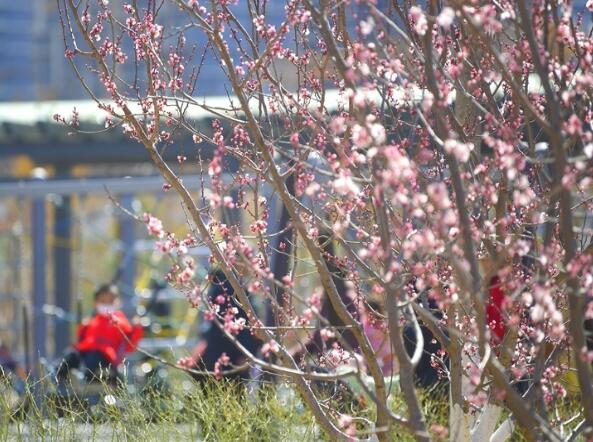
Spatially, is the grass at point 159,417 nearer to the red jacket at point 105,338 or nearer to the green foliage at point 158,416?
the green foliage at point 158,416

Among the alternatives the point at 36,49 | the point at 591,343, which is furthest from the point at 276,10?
the point at 591,343

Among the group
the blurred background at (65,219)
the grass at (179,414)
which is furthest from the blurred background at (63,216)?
the grass at (179,414)

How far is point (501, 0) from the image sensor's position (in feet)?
11.8

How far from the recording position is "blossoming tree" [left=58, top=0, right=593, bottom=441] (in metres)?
2.81

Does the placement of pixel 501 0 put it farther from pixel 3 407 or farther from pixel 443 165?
pixel 3 407

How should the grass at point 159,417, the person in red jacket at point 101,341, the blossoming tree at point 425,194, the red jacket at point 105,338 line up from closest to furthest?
the blossoming tree at point 425,194 < the grass at point 159,417 < the person in red jacket at point 101,341 < the red jacket at point 105,338

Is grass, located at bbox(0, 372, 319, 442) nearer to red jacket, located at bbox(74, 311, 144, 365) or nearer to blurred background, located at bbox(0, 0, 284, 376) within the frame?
blurred background, located at bbox(0, 0, 284, 376)

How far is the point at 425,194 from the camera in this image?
3396 mm

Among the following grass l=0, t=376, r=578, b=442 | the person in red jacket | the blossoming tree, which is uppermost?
the blossoming tree

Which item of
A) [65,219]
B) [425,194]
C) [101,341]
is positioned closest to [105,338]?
[101,341]

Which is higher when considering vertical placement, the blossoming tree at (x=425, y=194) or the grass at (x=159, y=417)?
the blossoming tree at (x=425, y=194)

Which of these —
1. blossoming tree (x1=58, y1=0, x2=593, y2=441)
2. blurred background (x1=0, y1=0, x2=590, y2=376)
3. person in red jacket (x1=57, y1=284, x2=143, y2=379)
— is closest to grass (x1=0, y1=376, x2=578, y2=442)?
blossoming tree (x1=58, y1=0, x2=593, y2=441)

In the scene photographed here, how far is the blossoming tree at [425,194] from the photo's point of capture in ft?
9.23

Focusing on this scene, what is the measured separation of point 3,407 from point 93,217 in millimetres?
9853
